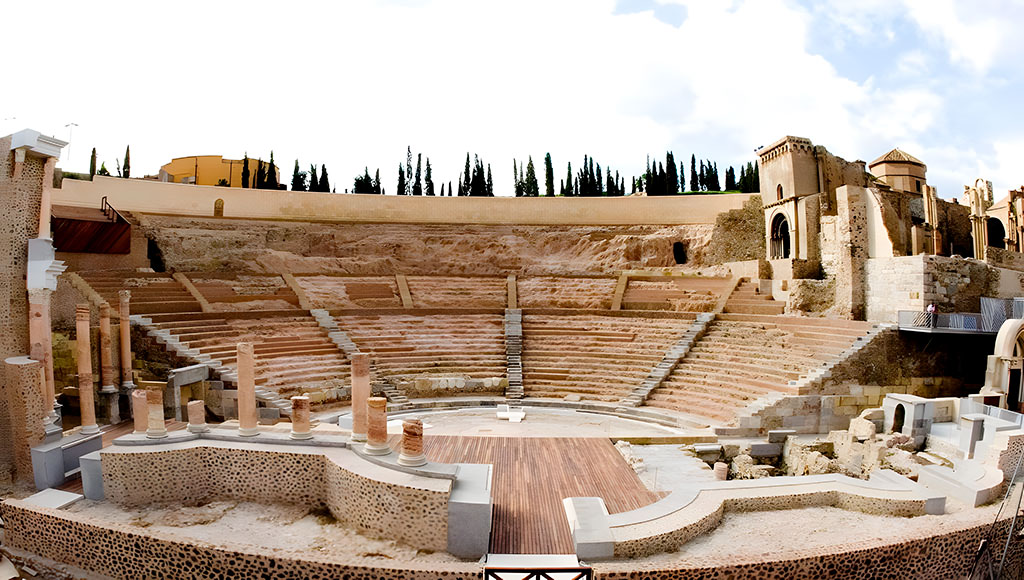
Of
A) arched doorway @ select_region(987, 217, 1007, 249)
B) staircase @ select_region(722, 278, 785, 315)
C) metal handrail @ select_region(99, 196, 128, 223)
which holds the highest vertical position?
metal handrail @ select_region(99, 196, 128, 223)

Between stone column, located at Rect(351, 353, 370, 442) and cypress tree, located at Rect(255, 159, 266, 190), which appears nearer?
stone column, located at Rect(351, 353, 370, 442)

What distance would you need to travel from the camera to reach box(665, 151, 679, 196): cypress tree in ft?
140

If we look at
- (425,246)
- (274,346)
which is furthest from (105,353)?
(425,246)

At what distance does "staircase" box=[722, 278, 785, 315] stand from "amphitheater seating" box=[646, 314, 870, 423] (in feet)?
5.53

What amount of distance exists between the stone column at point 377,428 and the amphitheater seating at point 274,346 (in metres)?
8.02

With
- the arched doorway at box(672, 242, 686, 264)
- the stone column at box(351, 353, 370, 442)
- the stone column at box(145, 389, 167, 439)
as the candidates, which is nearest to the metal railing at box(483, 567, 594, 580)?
the stone column at box(351, 353, 370, 442)

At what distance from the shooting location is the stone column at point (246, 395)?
10586 mm

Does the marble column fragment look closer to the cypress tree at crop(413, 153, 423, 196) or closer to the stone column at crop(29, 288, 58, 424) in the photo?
the stone column at crop(29, 288, 58, 424)

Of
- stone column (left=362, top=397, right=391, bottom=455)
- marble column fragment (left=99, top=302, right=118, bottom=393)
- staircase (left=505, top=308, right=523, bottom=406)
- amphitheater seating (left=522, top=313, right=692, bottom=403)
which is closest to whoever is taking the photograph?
stone column (left=362, top=397, right=391, bottom=455)

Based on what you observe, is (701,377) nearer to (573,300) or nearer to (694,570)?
(573,300)

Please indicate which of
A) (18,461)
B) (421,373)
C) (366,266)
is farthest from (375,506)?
(366,266)

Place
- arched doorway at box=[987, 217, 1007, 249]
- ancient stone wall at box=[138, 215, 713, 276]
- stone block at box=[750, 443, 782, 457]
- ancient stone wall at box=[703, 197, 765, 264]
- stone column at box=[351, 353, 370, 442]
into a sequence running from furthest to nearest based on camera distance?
1. arched doorway at box=[987, 217, 1007, 249]
2. ancient stone wall at box=[138, 215, 713, 276]
3. ancient stone wall at box=[703, 197, 765, 264]
4. stone block at box=[750, 443, 782, 457]
5. stone column at box=[351, 353, 370, 442]

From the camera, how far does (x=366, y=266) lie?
29.7 m

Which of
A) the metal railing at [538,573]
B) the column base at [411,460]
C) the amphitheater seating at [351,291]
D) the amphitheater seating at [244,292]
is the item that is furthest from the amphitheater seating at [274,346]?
the metal railing at [538,573]
